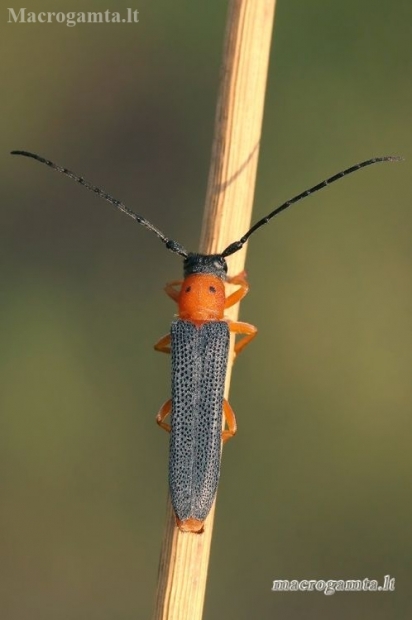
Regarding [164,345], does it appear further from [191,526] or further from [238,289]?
[191,526]

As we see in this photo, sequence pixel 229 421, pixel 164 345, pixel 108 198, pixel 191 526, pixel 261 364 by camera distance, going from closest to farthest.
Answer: pixel 191 526 < pixel 108 198 < pixel 229 421 < pixel 164 345 < pixel 261 364

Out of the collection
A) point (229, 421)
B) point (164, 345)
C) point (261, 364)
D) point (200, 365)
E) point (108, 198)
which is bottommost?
point (229, 421)

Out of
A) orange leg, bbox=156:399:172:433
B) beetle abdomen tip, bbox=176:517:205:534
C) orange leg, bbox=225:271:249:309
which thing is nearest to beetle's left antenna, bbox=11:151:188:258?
orange leg, bbox=225:271:249:309

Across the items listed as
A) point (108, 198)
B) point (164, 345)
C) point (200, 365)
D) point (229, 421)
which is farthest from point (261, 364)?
point (108, 198)

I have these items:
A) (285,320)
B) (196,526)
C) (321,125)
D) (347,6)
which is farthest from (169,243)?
(347,6)

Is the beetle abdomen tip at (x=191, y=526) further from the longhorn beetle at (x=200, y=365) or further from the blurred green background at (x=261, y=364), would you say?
the blurred green background at (x=261, y=364)

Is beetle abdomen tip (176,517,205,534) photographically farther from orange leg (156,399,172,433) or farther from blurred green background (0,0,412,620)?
blurred green background (0,0,412,620)

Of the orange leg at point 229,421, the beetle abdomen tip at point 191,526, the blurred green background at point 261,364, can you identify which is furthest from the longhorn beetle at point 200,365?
the blurred green background at point 261,364
